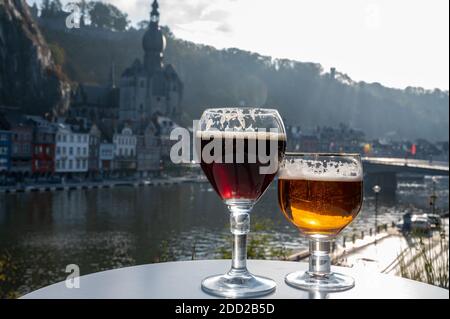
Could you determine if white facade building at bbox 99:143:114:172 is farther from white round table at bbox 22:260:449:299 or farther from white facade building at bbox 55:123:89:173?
white round table at bbox 22:260:449:299

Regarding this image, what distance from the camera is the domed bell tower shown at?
37.7 metres

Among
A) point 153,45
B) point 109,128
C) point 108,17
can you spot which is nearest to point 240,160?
point 109,128

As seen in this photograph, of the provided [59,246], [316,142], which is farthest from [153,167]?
[59,246]

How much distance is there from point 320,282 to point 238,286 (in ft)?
0.37

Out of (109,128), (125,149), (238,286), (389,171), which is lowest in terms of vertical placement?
(389,171)

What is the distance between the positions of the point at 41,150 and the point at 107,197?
483 cm

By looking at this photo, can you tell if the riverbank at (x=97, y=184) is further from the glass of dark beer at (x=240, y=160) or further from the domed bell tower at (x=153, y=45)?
the glass of dark beer at (x=240, y=160)

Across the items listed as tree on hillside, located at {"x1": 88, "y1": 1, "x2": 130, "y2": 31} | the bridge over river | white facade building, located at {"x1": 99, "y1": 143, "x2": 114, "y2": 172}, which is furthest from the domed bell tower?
the bridge over river

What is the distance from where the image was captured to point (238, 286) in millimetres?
687

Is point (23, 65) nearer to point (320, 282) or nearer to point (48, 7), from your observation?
point (48, 7)

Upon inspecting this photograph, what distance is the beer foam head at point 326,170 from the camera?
738 millimetres

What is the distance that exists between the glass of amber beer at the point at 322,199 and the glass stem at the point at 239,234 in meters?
0.08

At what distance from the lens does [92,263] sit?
10.8 m

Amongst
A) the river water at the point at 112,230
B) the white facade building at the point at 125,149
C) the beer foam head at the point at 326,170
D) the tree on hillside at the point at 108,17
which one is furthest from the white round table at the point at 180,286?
the tree on hillside at the point at 108,17
